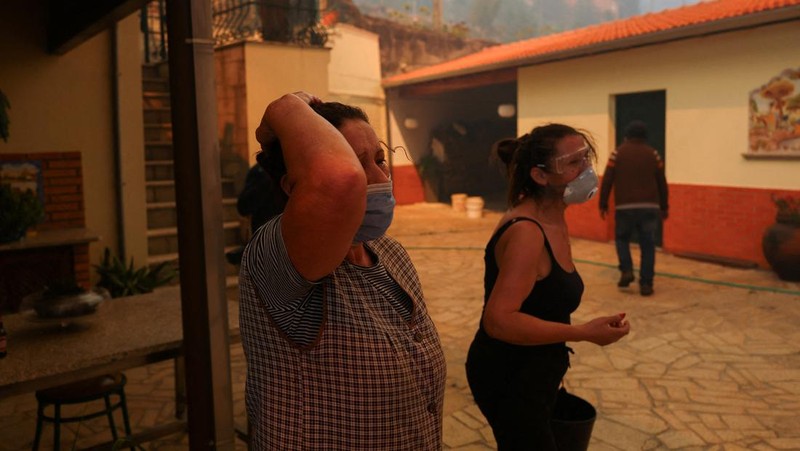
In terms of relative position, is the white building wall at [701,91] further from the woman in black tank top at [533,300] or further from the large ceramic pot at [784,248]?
the woman in black tank top at [533,300]

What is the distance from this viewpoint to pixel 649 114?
36.6 ft

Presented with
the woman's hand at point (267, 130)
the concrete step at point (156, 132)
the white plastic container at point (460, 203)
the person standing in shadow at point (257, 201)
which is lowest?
the white plastic container at point (460, 203)

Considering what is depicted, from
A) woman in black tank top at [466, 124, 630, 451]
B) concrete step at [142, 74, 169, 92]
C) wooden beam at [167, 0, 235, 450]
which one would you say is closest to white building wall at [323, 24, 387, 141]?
concrete step at [142, 74, 169, 92]

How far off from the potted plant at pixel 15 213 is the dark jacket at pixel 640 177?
19.9ft

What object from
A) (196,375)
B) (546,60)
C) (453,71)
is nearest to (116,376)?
(196,375)

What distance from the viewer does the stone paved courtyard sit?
4.20 m

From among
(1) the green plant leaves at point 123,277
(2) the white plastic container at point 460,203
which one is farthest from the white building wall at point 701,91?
(1) the green plant leaves at point 123,277

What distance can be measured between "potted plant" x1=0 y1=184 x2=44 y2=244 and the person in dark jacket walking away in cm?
596

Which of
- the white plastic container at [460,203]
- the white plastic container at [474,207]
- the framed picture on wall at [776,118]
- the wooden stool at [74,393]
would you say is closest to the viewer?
the wooden stool at [74,393]

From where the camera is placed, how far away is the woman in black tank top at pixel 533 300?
2316mm

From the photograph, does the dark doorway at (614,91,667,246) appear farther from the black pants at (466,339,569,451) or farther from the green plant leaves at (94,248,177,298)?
the black pants at (466,339,569,451)

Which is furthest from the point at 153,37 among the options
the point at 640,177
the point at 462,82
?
the point at 640,177

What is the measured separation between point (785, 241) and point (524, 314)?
7.66 m

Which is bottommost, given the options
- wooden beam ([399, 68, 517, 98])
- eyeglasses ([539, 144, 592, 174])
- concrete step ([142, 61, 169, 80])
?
eyeglasses ([539, 144, 592, 174])
